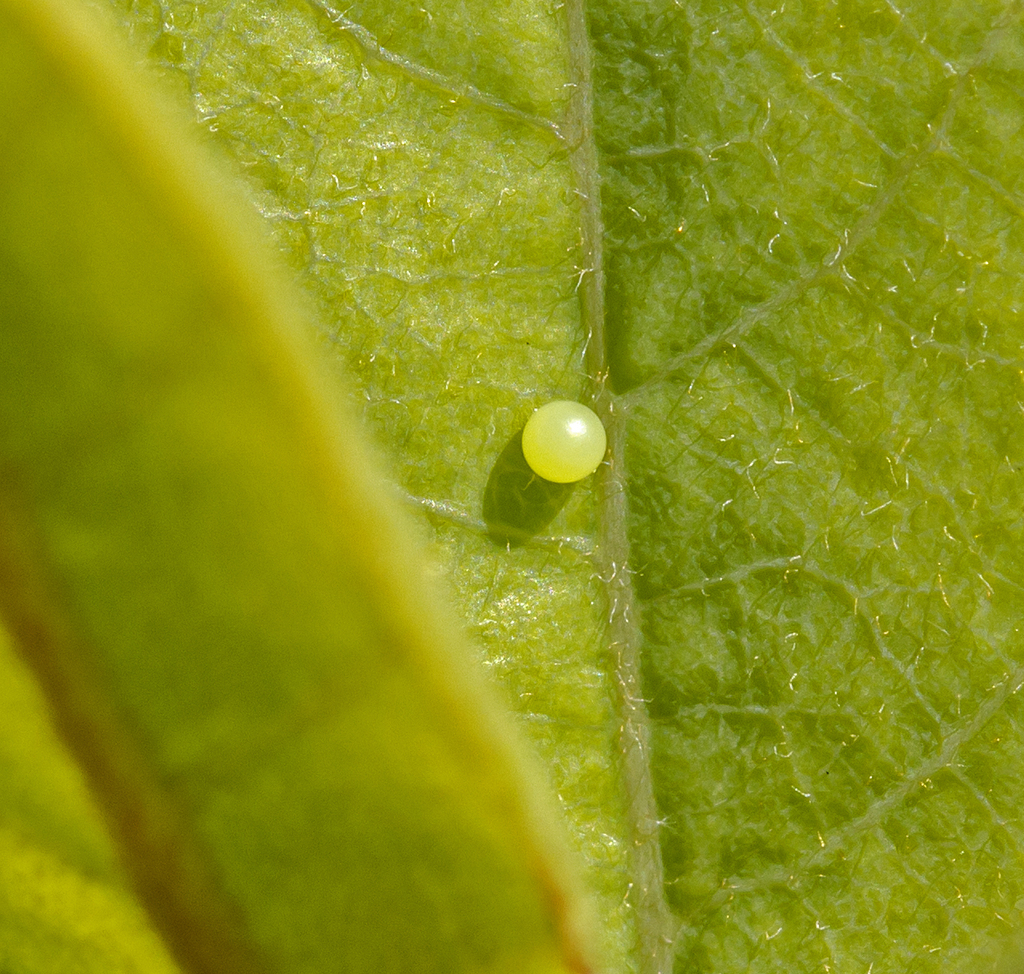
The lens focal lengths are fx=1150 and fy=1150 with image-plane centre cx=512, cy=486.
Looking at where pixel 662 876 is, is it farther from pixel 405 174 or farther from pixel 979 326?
pixel 405 174

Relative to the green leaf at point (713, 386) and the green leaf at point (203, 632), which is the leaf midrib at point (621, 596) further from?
the green leaf at point (203, 632)

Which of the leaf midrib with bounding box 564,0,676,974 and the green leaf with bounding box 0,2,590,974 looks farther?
the leaf midrib with bounding box 564,0,676,974

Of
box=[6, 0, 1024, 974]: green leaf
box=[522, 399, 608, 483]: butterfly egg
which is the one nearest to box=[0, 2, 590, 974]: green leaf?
box=[6, 0, 1024, 974]: green leaf

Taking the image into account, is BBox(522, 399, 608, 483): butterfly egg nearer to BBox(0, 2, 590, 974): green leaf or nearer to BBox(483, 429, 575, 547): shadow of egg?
BBox(483, 429, 575, 547): shadow of egg

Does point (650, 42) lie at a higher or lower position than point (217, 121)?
higher

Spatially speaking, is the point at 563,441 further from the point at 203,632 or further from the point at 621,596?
the point at 203,632

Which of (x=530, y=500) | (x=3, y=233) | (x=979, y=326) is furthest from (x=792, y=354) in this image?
(x=3, y=233)

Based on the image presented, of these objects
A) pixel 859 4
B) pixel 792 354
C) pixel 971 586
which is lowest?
pixel 971 586

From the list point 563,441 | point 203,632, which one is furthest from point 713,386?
point 203,632
